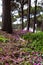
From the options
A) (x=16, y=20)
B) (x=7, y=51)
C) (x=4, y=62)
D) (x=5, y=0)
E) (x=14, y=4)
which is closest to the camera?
(x=4, y=62)

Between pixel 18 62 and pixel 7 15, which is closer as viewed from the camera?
pixel 18 62

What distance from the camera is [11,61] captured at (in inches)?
258

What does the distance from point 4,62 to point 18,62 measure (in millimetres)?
410

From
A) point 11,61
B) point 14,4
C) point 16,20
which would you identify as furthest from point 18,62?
point 16,20

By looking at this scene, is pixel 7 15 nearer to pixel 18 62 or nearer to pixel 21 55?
pixel 21 55

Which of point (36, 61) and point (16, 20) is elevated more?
point (36, 61)

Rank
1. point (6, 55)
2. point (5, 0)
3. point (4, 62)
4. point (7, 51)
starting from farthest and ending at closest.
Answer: point (5, 0) → point (7, 51) → point (6, 55) → point (4, 62)

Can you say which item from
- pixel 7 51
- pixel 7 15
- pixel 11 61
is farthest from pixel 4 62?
pixel 7 15

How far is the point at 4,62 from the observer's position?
6328mm

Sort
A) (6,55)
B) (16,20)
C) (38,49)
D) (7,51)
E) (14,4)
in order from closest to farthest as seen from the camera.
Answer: (6,55), (7,51), (38,49), (14,4), (16,20)

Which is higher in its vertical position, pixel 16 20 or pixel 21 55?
pixel 21 55

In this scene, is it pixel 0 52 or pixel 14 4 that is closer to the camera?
pixel 0 52

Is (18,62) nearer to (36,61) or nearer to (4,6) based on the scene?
(36,61)

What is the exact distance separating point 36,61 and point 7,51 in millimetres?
1686
